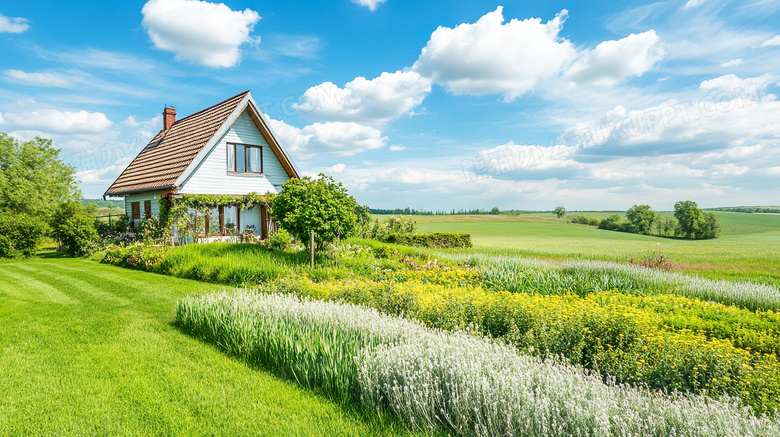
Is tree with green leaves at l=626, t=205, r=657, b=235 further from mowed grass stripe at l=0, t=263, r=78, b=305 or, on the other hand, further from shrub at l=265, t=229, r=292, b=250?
mowed grass stripe at l=0, t=263, r=78, b=305

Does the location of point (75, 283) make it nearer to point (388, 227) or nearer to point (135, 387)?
point (135, 387)

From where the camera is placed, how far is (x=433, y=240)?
72.7 feet

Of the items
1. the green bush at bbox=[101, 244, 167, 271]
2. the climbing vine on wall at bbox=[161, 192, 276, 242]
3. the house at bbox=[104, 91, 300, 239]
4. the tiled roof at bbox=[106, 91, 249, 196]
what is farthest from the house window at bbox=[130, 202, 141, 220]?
the green bush at bbox=[101, 244, 167, 271]

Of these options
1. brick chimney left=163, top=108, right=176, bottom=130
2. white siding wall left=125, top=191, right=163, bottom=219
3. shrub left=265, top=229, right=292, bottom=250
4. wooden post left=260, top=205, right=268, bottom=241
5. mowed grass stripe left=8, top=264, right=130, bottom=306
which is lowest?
mowed grass stripe left=8, top=264, right=130, bottom=306

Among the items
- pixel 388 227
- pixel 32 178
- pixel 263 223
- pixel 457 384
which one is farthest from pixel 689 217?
pixel 32 178

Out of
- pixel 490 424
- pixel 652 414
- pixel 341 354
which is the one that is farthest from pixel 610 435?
pixel 341 354

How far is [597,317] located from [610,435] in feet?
8.42

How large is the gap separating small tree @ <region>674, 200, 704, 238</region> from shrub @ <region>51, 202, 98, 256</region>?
4887 cm

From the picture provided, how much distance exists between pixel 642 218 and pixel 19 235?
55.0 meters

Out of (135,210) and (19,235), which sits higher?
(135,210)

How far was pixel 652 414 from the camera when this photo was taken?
2686mm

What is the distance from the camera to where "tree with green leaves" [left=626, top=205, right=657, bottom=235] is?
4556 centimetres

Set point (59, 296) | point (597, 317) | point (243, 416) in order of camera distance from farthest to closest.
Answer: point (59, 296) → point (597, 317) → point (243, 416)

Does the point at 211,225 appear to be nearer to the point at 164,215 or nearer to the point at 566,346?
the point at 164,215
